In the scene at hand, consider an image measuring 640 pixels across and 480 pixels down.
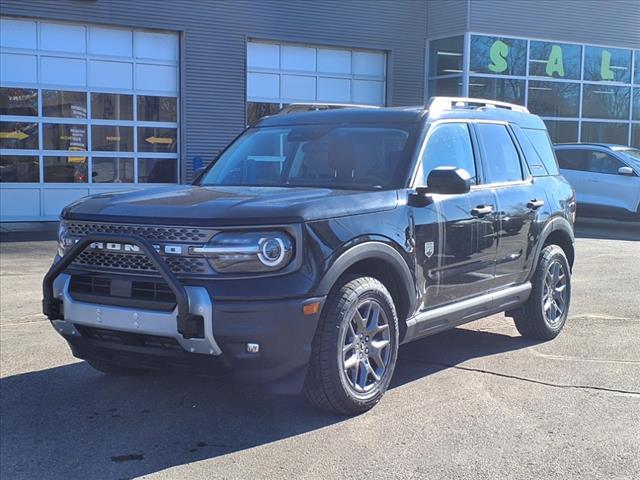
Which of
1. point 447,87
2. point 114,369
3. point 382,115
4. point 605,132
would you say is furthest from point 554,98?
point 114,369

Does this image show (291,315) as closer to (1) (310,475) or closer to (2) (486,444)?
(1) (310,475)

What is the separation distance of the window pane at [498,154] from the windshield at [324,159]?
921 mm

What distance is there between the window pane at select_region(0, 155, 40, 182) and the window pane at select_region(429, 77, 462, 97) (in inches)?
416

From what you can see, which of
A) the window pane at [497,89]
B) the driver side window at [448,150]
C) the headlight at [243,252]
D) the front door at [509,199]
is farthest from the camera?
the window pane at [497,89]

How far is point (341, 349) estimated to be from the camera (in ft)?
14.5

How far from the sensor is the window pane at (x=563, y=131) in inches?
845

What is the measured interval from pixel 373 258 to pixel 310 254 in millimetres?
596

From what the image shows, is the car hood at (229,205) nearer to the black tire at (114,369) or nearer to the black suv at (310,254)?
the black suv at (310,254)

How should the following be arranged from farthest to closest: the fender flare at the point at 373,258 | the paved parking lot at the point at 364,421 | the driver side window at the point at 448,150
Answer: the driver side window at the point at 448,150 < the fender flare at the point at 373,258 < the paved parking lot at the point at 364,421

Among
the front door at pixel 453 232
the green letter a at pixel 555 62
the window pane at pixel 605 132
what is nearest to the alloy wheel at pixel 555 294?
the front door at pixel 453 232

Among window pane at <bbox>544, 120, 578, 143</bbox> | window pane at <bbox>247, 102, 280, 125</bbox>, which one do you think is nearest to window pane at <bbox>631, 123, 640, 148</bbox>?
window pane at <bbox>544, 120, 578, 143</bbox>

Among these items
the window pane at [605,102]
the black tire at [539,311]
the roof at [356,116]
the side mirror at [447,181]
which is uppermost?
the window pane at [605,102]

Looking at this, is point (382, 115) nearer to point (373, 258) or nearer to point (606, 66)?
point (373, 258)

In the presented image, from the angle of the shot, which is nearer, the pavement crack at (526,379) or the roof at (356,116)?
the pavement crack at (526,379)
